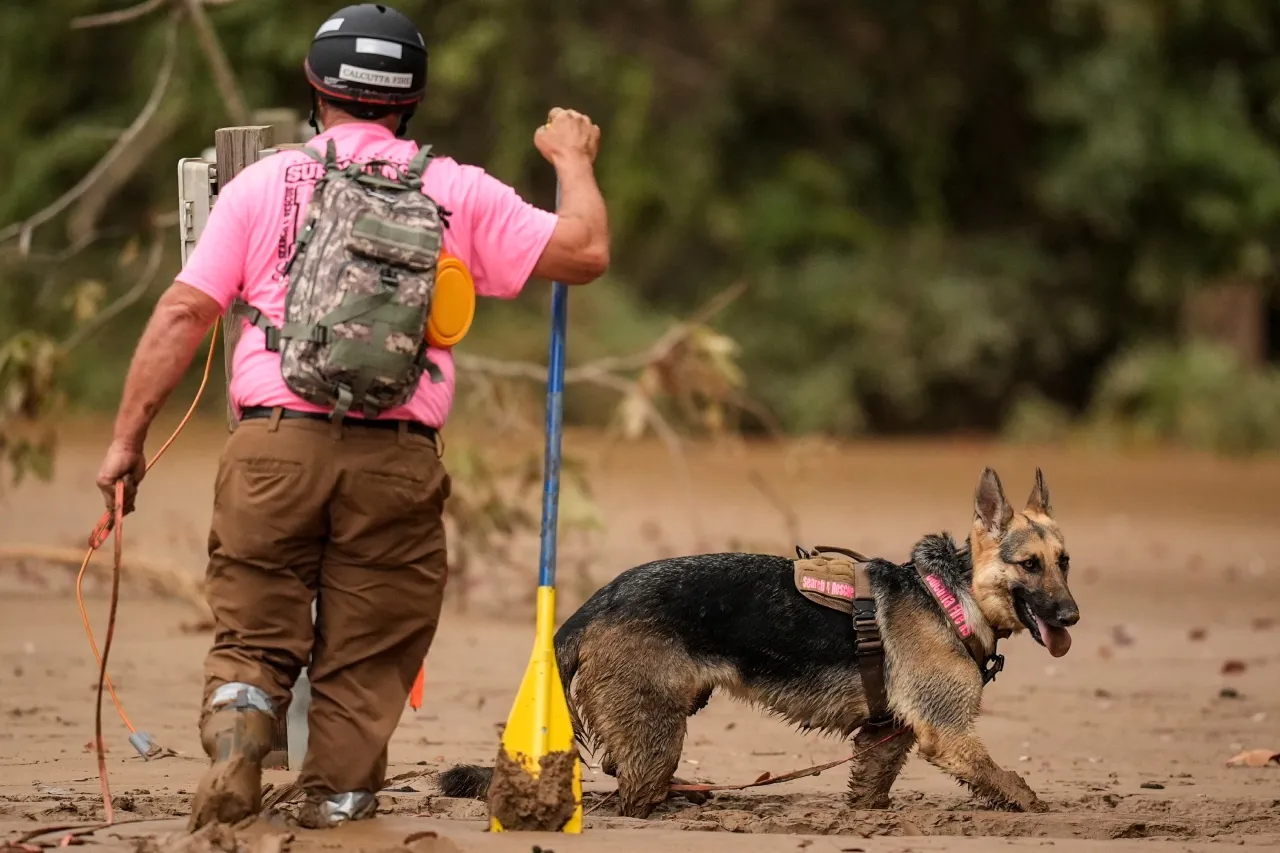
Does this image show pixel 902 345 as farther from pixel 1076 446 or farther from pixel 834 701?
pixel 834 701

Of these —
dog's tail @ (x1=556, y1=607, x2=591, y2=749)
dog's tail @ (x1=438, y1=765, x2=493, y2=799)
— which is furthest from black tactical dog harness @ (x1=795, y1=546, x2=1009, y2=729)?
dog's tail @ (x1=438, y1=765, x2=493, y2=799)

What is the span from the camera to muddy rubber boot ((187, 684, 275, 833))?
489cm

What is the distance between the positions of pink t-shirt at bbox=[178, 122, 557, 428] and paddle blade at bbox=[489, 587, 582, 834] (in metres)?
0.84

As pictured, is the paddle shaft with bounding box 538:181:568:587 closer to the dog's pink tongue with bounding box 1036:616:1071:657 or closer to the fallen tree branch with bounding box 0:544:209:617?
the dog's pink tongue with bounding box 1036:616:1071:657

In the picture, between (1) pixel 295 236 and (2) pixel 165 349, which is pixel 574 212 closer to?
(1) pixel 295 236

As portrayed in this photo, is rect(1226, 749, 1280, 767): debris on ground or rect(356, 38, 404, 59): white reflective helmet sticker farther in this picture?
rect(1226, 749, 1280, 767): debris on ground

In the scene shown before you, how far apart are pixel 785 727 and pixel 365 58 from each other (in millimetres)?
A: 4121

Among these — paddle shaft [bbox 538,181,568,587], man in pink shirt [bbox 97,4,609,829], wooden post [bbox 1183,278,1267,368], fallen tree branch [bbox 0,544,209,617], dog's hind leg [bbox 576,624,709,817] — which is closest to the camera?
man in pink shirt [bbox 97,4,609,829]

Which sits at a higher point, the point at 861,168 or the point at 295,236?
the point at 861,168

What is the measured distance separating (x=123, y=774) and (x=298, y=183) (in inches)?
96.1

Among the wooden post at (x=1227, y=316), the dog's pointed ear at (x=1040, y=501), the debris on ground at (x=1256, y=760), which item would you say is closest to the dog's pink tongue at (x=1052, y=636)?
the dog's pointed ear at (x=1040, y=501)

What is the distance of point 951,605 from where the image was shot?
6352 mm

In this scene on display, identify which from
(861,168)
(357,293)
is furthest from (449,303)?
(861,168)

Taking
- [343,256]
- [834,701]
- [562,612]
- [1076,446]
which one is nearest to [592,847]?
[834,701]
